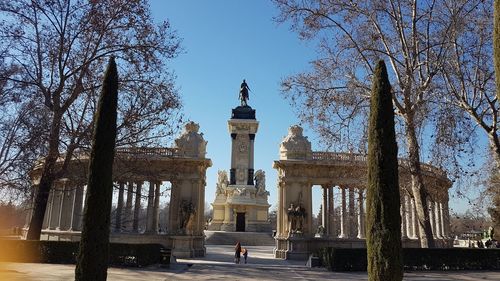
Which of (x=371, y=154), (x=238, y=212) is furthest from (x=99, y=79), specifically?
(x=238, y=212)

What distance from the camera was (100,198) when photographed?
1392cm

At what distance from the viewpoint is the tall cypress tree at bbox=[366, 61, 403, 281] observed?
12.6 meters

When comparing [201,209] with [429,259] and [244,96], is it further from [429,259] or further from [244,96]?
[244,96]

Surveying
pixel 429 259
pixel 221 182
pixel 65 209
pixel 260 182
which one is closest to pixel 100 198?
pixel 429 259

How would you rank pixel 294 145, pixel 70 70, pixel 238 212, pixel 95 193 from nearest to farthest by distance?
pixel 95 193 < pixel 70 70 < pixel 294 145 < pixel 238 212

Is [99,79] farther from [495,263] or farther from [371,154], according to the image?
[495,263]

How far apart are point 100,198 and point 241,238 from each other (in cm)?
3360

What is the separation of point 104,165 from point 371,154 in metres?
8.44

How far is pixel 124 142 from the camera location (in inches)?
853

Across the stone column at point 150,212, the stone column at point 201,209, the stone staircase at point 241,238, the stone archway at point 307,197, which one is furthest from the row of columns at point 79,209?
the stone staircase at point 241,238

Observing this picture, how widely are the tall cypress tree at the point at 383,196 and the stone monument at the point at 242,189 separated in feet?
121

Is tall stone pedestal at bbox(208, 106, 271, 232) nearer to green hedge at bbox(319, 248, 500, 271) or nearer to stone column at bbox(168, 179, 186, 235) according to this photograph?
stone column at bbox(168, 179, 186, 235)

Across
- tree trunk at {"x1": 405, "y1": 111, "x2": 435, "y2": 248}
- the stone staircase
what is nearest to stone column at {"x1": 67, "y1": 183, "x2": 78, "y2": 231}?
the stone staircase

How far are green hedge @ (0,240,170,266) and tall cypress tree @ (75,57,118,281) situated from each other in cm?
1007
